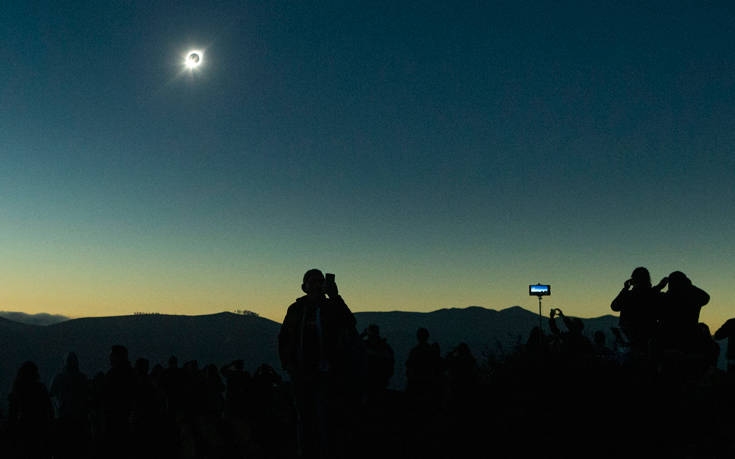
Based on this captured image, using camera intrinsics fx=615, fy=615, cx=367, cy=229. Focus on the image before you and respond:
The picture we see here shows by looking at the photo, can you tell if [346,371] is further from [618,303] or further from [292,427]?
[292,427]

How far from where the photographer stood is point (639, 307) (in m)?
6.86

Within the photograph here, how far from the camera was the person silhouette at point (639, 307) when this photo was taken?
6777mm

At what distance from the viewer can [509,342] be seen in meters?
10.1

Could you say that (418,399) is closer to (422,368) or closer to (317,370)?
(422,368)

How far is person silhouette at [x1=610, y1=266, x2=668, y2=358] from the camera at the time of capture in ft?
22.2

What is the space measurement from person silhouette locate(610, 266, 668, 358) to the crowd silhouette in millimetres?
14

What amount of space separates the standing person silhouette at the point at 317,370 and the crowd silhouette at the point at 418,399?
1 cm

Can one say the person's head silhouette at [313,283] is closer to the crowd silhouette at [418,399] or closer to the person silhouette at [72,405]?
the crowd silhouette at [418,399]

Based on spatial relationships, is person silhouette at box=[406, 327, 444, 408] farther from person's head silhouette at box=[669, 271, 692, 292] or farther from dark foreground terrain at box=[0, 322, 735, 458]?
person's head silhouette at box=[669, 271, 692, 292]

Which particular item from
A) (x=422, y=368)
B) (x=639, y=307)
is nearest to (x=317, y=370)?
(x=639, y=307)

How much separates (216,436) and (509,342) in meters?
4.81

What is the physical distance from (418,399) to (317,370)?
546 centimetres

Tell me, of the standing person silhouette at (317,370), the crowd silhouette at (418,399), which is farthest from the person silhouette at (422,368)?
the standing person silhouette at (317,370)

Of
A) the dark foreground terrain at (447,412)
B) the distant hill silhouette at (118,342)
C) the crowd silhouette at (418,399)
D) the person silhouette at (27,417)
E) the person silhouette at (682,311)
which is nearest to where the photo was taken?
the crowd silhouette at (418,399)
